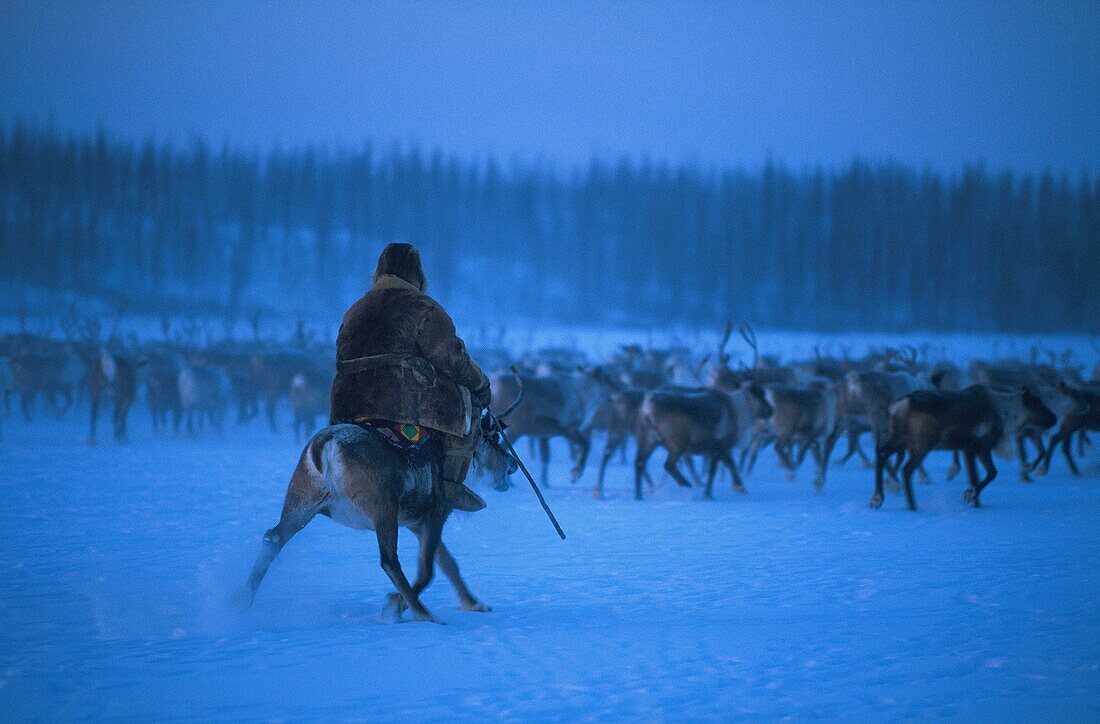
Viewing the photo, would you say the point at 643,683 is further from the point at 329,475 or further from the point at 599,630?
the point at 329,475

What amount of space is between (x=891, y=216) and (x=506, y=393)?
2597 inches

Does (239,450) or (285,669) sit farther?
(239,450)

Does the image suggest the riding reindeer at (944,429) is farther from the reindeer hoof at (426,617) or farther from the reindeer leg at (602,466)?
the reindeer hoof at (426,617)

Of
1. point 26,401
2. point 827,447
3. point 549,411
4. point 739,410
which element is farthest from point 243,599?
point 26,401

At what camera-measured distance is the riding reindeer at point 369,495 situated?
5.45m

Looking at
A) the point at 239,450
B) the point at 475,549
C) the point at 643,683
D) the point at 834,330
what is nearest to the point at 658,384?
the point at 239,450

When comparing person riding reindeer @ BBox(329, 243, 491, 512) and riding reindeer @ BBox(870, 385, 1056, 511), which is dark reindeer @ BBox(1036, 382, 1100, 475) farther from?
person riding reindeer @ BBox(329, 243, 491, 512)

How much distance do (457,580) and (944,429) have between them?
273 inches

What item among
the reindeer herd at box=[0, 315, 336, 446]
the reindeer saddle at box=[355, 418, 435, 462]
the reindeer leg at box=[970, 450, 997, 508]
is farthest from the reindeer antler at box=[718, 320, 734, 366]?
the reindeer herd at box=[0, 315, 336, 446]

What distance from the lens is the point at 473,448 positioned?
6113 millimetres

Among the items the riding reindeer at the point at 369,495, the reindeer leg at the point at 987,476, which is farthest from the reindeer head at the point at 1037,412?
the riding reindeer at the point at 369,495

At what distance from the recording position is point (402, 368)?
575 cm

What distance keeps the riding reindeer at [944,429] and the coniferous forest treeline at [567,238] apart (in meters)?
51.8

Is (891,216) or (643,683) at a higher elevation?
(891,216)
